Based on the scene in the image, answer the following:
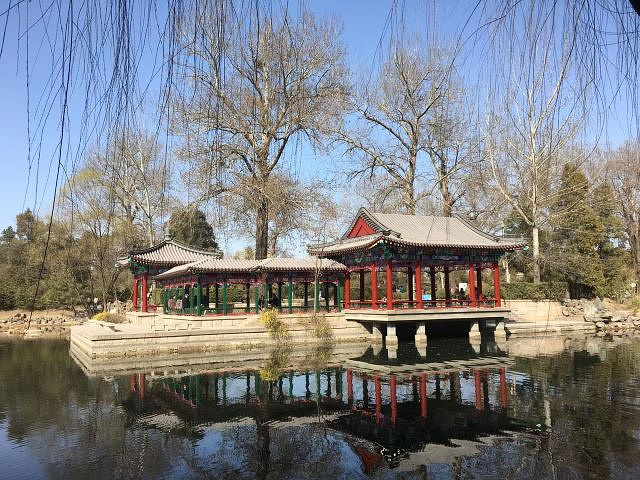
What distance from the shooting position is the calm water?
21.5 feet

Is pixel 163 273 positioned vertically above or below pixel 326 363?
above

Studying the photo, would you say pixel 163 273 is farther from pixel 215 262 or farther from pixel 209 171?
pixel 209 171

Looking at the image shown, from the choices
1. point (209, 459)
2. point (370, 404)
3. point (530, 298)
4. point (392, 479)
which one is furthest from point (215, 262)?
point (530, 298)

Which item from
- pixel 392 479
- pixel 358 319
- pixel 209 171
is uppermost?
pixel 209 171

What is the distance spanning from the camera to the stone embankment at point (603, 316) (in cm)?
2462

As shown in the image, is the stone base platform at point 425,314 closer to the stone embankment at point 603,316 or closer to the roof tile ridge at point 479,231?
the roof tile ridge at point 479,231

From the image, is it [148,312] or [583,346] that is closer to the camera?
[583,346]

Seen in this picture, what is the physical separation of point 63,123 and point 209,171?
0.66 metres

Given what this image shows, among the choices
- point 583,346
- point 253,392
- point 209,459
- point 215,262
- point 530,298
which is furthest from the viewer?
point 530,298

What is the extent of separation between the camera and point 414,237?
20.0 m

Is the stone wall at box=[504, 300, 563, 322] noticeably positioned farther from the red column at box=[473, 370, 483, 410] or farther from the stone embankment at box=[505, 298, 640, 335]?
the red column at box=[473, 370, 483, 410]

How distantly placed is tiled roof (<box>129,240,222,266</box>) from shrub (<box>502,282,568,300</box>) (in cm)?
1545

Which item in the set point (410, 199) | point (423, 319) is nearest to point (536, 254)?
point (410, 199)

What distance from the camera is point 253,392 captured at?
36.4 feet
